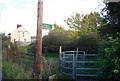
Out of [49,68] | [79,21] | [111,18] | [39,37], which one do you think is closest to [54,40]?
[79,21]

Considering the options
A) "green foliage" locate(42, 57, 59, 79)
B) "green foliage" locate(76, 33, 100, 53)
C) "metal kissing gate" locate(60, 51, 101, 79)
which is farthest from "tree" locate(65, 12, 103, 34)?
"green foliage" locate(42, 57, 59, 79)

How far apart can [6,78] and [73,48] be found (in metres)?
8.97

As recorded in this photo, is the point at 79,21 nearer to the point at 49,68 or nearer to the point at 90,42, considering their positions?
the point at 90,42

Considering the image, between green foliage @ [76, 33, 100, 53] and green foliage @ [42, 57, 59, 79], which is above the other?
green foliage @ [76, 33, 100, 53]

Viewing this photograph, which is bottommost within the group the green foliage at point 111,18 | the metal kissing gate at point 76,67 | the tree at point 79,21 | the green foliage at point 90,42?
the metal kissing gate at point 76,67

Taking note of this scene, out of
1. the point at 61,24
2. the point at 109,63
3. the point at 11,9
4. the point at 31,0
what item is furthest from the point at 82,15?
the point at 109,63

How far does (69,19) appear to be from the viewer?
22.4m

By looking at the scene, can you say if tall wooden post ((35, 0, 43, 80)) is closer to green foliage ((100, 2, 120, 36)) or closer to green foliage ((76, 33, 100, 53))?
green foliage ((100, 2, 120, 36))

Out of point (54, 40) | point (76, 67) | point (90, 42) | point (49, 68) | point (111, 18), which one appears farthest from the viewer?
point (54, 40)

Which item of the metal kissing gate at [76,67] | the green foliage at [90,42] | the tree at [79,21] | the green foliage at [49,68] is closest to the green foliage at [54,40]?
the green foliage at [90,42]

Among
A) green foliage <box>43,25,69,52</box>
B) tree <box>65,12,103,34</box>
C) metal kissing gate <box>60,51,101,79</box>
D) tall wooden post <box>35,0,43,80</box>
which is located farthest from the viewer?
tree <box>65,12,103,34</box>

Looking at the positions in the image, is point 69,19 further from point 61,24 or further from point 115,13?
point 115,13

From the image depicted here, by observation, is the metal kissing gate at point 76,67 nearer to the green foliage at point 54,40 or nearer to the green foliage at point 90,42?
the green foliage at point 90,42

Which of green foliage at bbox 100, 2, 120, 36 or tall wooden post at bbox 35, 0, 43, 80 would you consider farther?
green foliage at bbox 100, 2, 120, 36
